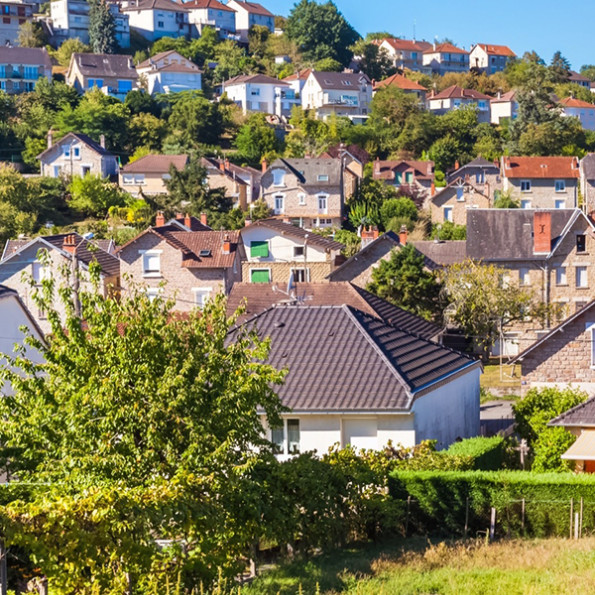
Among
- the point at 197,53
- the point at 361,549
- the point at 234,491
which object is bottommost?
the point at 361,549

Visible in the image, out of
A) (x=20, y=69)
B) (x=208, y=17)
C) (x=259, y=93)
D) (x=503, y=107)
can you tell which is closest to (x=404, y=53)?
(x=208, y=17)

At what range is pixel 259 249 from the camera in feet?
183

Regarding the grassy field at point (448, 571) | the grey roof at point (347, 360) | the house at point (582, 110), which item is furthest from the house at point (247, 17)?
the grassy field at point (448, 571)

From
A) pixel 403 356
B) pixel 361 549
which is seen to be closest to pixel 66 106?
pixel 403 356

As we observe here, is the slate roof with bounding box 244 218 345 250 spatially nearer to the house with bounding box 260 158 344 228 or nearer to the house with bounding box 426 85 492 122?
the house with bounding box 260 158 344 228

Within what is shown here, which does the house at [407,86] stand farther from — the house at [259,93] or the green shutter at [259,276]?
the green shutter at [259,276]

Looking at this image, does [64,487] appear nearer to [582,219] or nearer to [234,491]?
[234,491]

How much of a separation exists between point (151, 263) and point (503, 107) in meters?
73.7

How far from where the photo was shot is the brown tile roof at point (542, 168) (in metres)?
81.5

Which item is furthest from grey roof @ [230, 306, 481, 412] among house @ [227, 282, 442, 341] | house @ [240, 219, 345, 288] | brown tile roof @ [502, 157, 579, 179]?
brown tile roof @ [502, 157, 579, 179]

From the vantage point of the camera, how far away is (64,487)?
15258 millimetres

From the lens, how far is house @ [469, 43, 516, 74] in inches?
5935

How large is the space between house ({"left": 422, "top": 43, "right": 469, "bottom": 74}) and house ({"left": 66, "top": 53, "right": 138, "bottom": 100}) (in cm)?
4963

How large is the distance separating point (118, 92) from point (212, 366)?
3845 inches
